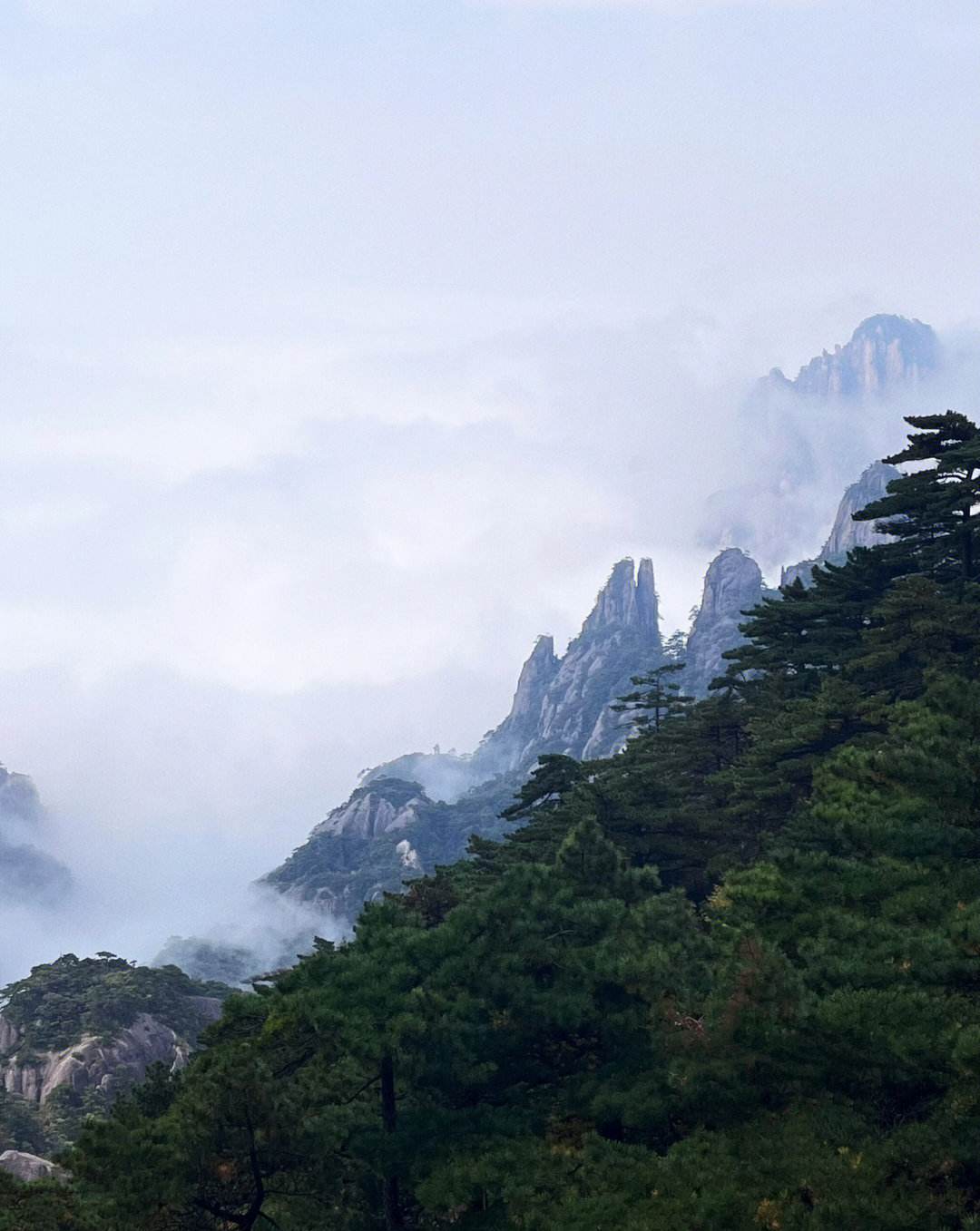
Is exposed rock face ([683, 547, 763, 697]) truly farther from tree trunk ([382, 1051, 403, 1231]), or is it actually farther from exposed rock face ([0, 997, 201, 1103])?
tree trunk ([382, 1051, 403, 1231])

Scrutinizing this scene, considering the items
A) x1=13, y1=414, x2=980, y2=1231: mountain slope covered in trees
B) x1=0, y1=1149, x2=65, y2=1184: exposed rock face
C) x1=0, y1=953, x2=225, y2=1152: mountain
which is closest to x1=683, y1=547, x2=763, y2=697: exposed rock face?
x1=0, y1=953, x2=225, y2=1152: mountain

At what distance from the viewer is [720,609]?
18762 cm

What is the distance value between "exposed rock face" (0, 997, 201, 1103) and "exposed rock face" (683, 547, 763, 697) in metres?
119

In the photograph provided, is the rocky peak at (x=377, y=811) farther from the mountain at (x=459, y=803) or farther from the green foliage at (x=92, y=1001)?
the green foliage at (x=92, y=1001)

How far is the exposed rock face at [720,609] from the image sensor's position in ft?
592

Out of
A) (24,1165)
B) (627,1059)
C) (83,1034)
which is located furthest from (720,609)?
(627,1059)

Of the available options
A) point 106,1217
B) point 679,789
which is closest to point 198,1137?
point 106,1217

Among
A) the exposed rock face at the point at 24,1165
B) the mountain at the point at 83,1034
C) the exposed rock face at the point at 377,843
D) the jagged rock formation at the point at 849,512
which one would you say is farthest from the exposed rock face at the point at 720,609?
the exposed rock face at the point at 24,1165

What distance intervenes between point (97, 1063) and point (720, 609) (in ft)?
454

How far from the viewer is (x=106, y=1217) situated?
18281 millimetres

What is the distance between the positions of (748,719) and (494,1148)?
2498 cm

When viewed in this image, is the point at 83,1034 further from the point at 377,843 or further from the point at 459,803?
the point at 459,803

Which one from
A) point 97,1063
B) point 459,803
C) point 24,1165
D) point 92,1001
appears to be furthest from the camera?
point 459,803

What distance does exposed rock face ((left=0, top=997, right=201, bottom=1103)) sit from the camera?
64.9 metres
